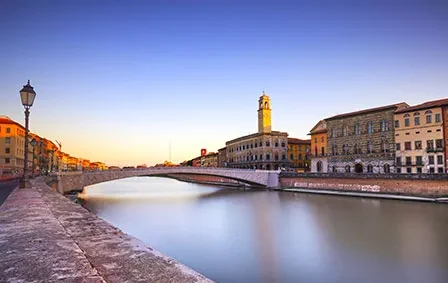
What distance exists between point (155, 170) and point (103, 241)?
4200cm

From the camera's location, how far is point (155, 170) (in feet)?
148

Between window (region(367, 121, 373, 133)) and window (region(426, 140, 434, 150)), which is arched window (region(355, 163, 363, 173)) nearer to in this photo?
window (region(367, 121, 373, 133))

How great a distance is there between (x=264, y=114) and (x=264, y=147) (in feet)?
28.0

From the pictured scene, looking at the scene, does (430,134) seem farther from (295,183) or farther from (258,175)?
(258,175)

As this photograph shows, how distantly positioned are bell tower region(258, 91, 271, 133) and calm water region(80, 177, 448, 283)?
42.0 meters

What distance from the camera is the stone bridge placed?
3591 centimetres

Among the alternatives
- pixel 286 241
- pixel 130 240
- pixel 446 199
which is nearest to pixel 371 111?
pixel 446 199

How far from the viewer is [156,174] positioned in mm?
46531

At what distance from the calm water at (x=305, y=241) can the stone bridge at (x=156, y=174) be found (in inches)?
427

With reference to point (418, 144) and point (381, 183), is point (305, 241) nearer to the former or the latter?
point (381, 183)

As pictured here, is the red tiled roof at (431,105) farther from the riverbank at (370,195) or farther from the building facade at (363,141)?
the riverbank at (370,195)

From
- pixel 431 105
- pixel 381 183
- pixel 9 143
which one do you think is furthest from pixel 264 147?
pixel 9 143

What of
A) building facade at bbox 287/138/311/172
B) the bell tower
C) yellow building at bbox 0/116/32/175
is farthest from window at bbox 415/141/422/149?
yellow building at bbox 0/116/32/175

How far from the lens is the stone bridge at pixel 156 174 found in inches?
1414
